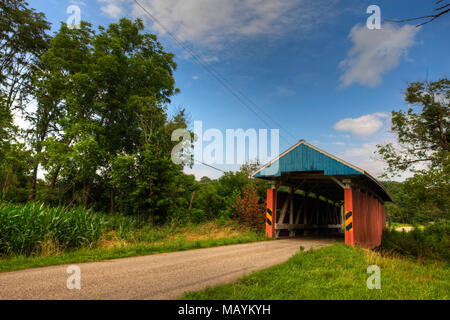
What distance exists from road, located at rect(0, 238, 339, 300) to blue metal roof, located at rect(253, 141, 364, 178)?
6.14 meters

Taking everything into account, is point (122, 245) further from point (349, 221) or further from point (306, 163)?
point (349, 221)

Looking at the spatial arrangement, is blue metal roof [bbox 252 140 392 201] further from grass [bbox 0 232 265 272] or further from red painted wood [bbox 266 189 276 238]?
grass [bbox 0 232 265 272]

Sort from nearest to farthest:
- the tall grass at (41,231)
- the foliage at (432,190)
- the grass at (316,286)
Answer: the grass at (316,286) < the tall grass at (41,231) < the foliage at (432,190)

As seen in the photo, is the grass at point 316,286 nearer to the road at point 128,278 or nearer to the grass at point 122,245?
the road at point 128,278

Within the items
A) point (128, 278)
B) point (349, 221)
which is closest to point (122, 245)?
point (128, 278)

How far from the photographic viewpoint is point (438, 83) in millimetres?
19547

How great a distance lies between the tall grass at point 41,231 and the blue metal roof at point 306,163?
7.45 meters

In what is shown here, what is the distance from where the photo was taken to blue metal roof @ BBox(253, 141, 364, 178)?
10448mm

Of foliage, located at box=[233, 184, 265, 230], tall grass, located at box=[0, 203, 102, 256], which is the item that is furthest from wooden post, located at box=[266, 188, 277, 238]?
tall grass, located at box=[0, 203, 102, 256]

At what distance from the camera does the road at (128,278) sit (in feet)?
10.5

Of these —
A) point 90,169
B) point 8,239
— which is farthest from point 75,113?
point 8,239

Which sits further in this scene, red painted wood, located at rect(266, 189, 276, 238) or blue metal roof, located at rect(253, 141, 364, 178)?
red painted wood, located at rect(266, 189, 276, 238)

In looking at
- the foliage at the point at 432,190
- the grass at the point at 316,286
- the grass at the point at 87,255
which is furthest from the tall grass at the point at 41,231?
the foliage at the point at 432,190

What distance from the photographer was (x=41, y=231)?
630 centimetres
